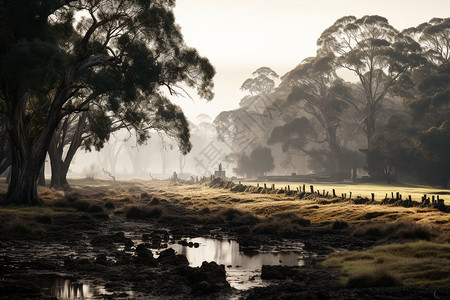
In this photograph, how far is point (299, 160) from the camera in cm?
10481

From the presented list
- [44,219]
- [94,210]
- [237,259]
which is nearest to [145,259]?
[237,259]

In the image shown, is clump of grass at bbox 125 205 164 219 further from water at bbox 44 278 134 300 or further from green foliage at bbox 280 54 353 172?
green foliage at bbox 280 54 353 172

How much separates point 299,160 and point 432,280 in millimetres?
94021

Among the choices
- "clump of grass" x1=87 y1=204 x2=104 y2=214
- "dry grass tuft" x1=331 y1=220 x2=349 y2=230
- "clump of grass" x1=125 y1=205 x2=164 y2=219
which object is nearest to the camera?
"dry grass tuft" x1=331 y1=220 x2=349 y2=230

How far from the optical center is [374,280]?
11398mm

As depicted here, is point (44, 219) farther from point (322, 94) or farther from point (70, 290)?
point (322, 94)

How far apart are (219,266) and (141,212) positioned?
59.0ft

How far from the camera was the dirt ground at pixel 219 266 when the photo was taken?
11.0 meters

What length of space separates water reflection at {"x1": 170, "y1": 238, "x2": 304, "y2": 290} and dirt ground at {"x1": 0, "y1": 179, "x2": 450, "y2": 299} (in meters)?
0.46

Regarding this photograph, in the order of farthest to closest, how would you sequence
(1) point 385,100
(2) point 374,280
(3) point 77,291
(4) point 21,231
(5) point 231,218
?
(1) point 385,100, (5) point 231,218, (4) point 21,231, (2) point 374,280, (3) point 77,291

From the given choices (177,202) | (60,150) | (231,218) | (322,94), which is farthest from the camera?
(322,94)

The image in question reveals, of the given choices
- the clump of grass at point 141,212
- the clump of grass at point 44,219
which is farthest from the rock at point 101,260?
the clump of grass at point 141,212

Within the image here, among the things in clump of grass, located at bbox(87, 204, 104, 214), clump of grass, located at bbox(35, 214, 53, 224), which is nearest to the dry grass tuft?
clump of grass, located at bbox(35, 214, 53, 224)

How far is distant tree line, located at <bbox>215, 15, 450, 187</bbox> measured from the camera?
60.9 m
